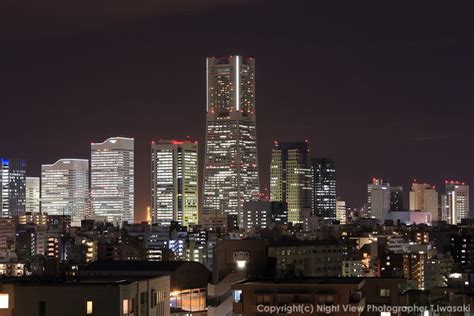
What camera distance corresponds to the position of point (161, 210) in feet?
490

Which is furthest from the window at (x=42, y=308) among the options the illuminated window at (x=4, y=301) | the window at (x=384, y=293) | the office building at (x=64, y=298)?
the window at (x=384, y=293)

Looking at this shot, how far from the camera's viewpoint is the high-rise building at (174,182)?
484ft

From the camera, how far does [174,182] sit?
5950 inches

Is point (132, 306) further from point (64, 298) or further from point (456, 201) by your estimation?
point (456, 201)

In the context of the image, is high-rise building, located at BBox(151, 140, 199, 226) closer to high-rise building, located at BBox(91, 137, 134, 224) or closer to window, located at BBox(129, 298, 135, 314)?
high-rise building, located at BBox(91, 137, 134, 224)

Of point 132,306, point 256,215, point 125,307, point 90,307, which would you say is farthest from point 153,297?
point 256,215

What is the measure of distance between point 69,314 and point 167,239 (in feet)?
255

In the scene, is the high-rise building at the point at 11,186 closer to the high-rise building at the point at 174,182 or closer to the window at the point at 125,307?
the high-rise building at the point at 174,182

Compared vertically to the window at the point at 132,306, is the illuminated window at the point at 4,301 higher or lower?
A: higher

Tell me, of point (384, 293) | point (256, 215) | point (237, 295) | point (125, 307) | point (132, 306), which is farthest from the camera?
point (256, 215)

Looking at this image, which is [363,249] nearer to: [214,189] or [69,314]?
[69,314]

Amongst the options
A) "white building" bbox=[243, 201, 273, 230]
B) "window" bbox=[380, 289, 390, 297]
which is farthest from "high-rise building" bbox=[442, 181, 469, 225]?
"window" bbox=[380, 289, 390, 297]

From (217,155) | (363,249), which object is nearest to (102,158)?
(217,155)

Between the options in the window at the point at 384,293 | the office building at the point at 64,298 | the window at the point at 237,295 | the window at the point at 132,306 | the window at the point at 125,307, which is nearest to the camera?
the office building at the point at 64,298
